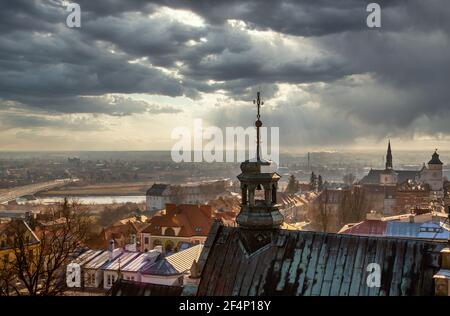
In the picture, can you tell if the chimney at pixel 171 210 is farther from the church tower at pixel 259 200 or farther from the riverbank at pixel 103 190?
the riverbank at pixel 103 190

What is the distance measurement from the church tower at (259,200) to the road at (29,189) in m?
130

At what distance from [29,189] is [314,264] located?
168980 millimetres

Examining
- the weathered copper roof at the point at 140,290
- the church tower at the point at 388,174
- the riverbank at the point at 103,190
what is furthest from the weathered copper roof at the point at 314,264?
the riverbank at the point at 103,190

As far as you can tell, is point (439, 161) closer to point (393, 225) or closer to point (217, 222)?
point (393, 225)

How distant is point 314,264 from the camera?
17.2 m

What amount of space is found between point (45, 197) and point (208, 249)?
499 ft

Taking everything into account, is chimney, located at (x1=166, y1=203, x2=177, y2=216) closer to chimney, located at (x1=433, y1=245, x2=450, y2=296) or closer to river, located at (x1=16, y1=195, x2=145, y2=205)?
chimney, located at (x1=433, y1=245, x2=450, y2=296)

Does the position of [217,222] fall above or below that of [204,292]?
above

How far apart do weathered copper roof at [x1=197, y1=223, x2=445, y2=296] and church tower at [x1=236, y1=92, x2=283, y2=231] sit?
0.41 meters

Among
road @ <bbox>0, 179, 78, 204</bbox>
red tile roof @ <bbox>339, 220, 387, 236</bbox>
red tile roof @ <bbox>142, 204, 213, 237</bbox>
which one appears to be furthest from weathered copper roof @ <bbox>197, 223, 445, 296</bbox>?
road @ <bbox>0, 179, 78, 204</bbox>

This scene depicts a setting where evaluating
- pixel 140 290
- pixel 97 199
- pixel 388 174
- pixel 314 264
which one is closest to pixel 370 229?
pixel 314 264

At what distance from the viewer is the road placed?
146 metres
